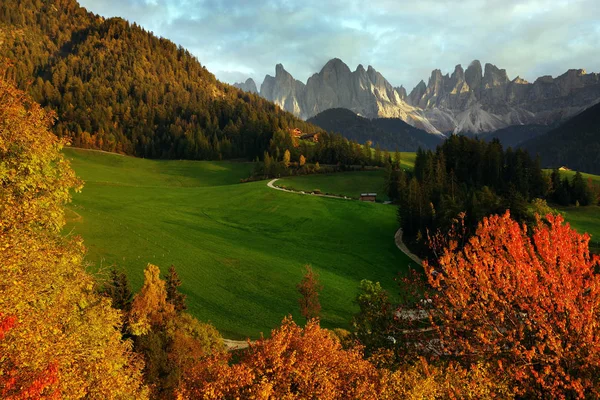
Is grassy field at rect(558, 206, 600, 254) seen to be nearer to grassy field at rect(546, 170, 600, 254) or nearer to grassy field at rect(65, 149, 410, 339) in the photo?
grassy field at rect(546, 170, 600, 254)

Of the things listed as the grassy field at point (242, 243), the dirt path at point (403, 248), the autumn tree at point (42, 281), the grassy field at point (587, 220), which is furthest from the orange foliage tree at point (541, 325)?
the grassy field at point (587, 220)

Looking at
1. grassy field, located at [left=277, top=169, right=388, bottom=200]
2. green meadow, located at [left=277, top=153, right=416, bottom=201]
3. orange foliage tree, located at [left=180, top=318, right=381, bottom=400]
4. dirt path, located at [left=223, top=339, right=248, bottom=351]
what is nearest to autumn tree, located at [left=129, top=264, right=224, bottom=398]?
dirt path, located at [left=223, top=339, right=248, bottom=351]

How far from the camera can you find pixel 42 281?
14.7 metres

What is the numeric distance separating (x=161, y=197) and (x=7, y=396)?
327 feet

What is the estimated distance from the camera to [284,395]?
1302cm

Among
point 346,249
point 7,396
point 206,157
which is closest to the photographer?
point 7,396

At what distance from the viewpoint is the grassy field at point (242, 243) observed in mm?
50438

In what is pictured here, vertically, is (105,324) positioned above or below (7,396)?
below

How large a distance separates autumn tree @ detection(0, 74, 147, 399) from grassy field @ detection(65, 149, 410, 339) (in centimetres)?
923

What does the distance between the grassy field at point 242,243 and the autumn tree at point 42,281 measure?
923 centimetres

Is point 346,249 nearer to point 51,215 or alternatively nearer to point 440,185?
point 440,185

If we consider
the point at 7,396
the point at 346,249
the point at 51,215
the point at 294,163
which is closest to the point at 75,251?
the point at 51,215

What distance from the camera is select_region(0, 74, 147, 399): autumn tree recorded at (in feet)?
39.0

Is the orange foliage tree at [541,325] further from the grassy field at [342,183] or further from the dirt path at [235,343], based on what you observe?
the grassy field at [342,183]
